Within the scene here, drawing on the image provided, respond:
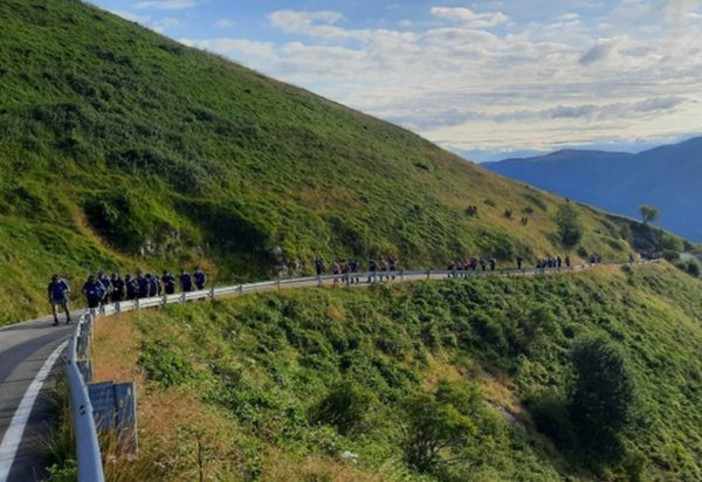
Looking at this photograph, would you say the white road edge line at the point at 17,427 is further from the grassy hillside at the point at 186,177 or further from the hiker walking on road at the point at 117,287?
the grassy hillside at the point at 186,177

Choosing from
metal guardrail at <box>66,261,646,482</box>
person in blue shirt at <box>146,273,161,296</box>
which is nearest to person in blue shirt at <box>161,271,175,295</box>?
person in blue shirt at <box>146,273,161,296</box>

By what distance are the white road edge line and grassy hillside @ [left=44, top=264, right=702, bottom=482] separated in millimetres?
1043

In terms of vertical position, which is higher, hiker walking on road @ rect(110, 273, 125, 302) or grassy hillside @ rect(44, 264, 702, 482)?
hiker walking on road @ rect(110, 273, 125, 302)

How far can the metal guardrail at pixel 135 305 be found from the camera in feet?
15.7

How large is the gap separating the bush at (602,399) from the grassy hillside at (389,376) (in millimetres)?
743

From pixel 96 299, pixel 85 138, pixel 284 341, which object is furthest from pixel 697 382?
pixel 85 138

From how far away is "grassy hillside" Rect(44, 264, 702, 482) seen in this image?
947 centimetres

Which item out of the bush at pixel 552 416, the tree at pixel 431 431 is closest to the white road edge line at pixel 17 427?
the tree at pixel 431 431

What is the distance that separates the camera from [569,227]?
7650 centimetres

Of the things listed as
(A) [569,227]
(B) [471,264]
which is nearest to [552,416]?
(B) [471,264]

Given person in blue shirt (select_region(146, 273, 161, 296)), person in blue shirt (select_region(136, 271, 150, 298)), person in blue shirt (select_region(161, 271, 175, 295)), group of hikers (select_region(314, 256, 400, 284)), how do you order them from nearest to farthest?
1. person in blue shirt (select_region(136, 271, 150, 298))
2. person in blue shirt (select_region(146, 273, 161, 296))
3. person in blue shirt (select_region(161, 271, 175, 295))
4. group of hikers (select_region(314, 256, 400, 284))

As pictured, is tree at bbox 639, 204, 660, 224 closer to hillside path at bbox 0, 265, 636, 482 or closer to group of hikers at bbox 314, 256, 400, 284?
group of hikers at bbox 314, 256, 400, 284

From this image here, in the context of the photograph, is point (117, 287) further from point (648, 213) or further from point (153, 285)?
point (648, 213)

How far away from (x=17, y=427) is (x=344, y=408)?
9873mm
